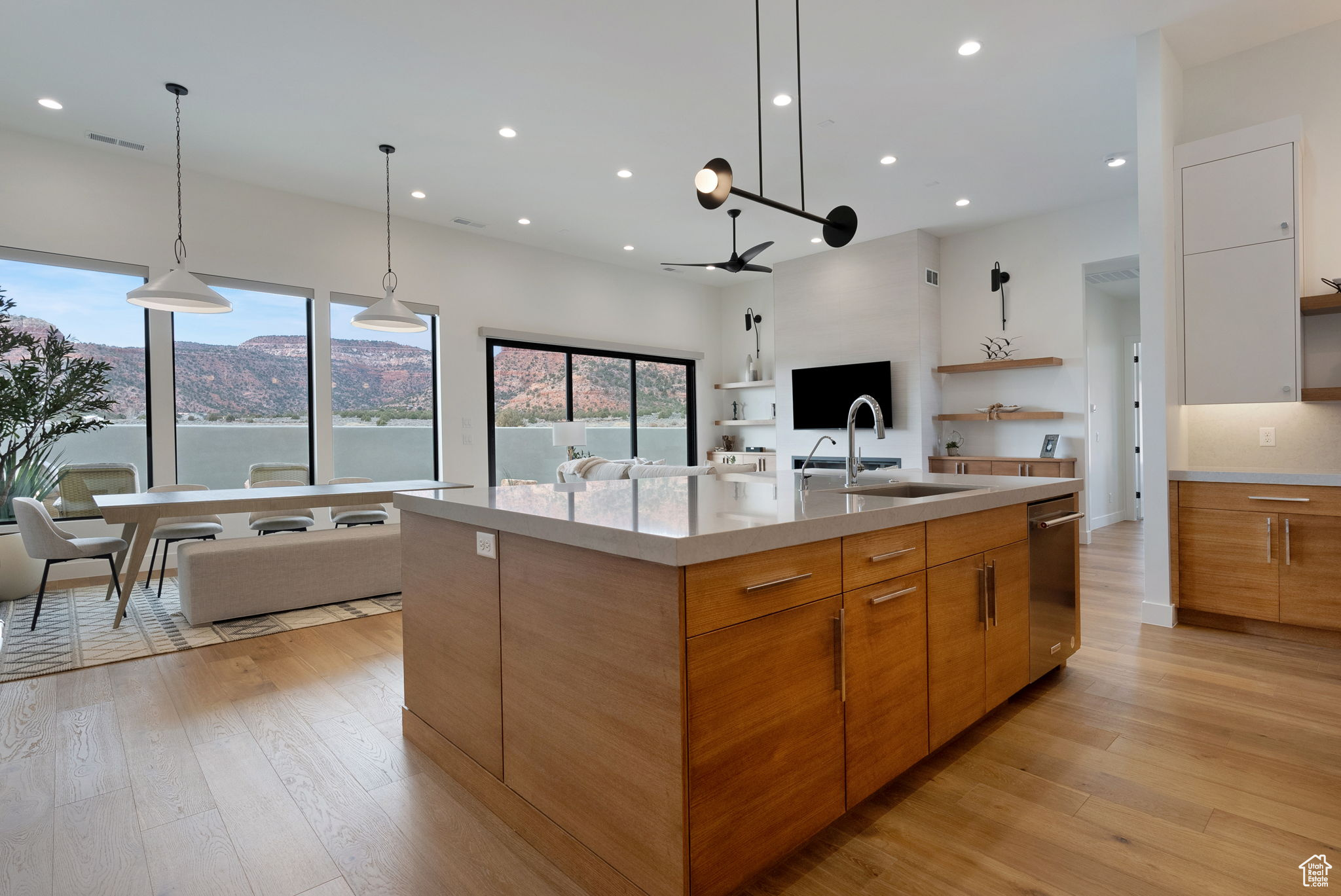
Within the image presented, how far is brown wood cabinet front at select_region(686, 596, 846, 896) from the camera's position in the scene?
4.09 feet

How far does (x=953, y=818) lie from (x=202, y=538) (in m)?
5.14

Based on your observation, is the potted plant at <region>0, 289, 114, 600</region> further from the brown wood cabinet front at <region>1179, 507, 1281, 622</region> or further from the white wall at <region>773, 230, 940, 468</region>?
the brown wood cabinet front at <region>1179, 507, 1281, 622</region>

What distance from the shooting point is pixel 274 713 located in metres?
2.42

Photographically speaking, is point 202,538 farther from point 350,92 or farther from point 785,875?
point 785,875

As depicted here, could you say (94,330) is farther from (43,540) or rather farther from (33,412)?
(43,540)

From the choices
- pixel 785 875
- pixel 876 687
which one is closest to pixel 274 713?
pixel 785 875

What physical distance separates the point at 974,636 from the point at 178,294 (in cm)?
433

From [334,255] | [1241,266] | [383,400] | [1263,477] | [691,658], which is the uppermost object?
[334,255]

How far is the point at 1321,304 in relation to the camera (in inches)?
125

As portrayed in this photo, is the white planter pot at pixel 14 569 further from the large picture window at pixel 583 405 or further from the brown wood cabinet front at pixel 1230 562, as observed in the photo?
the brown wood cabinet front at pixel 1230 562

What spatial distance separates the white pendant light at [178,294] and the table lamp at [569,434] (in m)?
3.54

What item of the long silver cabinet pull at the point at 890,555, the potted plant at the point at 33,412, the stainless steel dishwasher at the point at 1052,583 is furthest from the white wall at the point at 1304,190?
the potted plant at the point at 33,412

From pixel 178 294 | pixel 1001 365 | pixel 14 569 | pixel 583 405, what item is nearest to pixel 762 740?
pixel 178 294

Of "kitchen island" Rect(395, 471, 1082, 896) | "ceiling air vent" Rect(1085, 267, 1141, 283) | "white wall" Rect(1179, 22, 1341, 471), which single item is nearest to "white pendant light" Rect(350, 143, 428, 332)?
"kitchen island" Rect(395, 471, 1082, 896)
